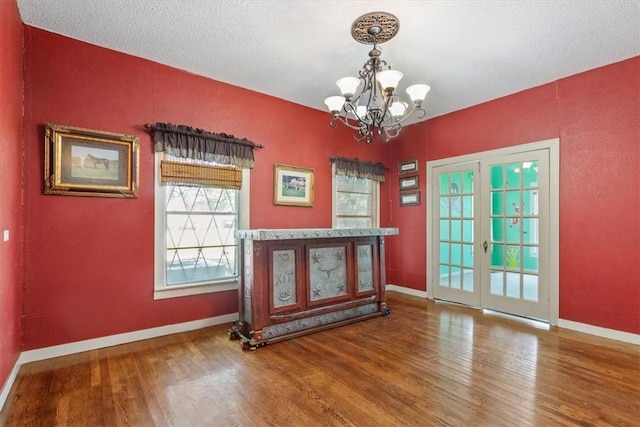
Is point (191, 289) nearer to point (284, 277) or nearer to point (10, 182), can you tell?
point (284, 277)

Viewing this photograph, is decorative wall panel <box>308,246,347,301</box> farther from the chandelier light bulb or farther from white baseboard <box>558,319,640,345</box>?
white baseboard <box>558,319,640,345</box>

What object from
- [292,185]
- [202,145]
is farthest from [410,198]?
[202,145]

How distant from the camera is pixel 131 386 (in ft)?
7.61

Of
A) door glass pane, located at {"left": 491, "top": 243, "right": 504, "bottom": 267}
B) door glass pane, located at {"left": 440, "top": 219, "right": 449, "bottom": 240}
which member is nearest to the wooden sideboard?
door glass pane, located at {"left": 440, "top": 219, "right": 449, "bottom": 240}

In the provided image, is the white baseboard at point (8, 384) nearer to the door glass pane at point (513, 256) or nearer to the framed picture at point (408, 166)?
the door glass pane at point (513, 256)

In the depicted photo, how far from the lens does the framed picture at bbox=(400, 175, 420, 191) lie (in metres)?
5.18

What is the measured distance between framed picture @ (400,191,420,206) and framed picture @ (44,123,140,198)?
3.88m

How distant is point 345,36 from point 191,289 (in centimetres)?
299

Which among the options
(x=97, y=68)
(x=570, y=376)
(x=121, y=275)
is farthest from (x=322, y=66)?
(x=570, y=376)

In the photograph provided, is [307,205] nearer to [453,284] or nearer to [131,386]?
[453,284]

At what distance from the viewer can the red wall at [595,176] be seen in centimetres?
320

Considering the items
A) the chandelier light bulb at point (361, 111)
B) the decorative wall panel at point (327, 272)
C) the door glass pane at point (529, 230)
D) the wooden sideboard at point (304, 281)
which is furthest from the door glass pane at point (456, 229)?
the chandelier light bulb at point (361, 111)

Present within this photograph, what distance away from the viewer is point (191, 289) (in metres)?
3.53

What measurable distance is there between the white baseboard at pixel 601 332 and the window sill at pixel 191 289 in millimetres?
3815
